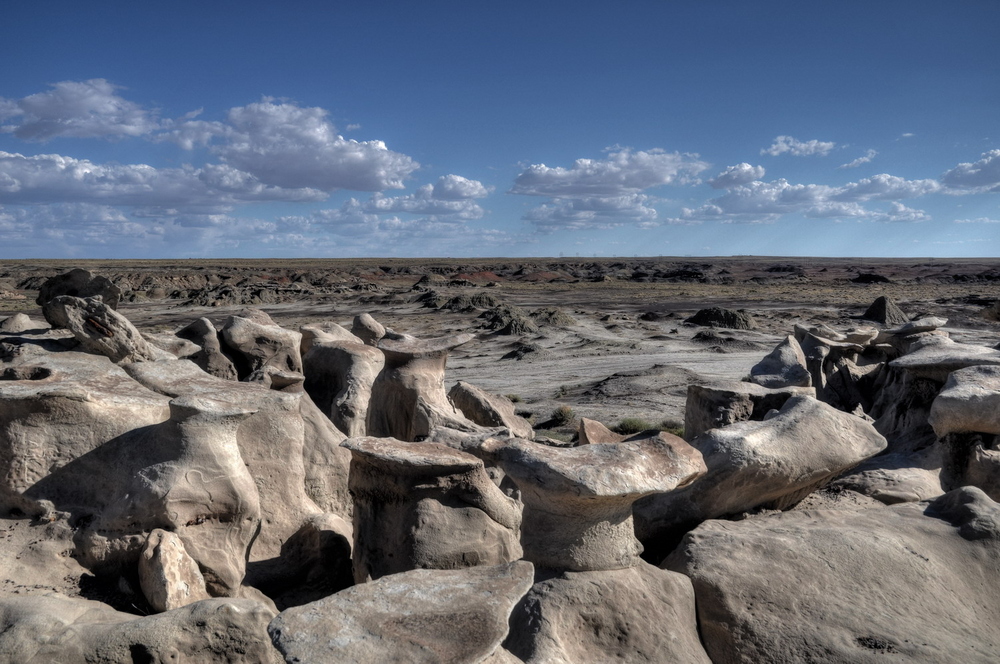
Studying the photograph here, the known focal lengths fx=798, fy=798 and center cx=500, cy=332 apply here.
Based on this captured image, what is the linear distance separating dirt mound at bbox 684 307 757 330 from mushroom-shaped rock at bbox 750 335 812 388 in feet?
49.9

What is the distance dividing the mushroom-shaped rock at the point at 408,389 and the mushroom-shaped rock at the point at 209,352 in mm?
1204

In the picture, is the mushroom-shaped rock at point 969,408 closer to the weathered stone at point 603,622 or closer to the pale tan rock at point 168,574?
the weathered stone at point 603,622

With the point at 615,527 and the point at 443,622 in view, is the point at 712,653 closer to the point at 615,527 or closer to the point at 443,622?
the point at 615,527

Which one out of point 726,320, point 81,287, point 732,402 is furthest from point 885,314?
point 81,287

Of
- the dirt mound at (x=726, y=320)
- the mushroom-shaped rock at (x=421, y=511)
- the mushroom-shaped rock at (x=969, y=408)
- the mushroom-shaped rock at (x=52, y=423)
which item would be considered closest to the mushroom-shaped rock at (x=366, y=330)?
the mushroom-shaped rock at (x=52, y=423)

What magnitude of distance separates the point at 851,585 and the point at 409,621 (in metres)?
1.97

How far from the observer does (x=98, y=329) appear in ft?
15.2

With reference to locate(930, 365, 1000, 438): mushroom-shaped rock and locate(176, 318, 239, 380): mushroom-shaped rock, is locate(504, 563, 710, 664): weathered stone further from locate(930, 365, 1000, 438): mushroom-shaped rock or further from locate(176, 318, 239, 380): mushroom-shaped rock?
locate(176, 318, 239, 380): mushroom-shaped rock

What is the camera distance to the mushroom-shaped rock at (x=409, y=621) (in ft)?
6.69

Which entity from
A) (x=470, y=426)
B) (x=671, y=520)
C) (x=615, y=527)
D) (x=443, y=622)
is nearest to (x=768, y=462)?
(x=671, y=520)

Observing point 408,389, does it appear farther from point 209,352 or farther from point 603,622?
point 603,622

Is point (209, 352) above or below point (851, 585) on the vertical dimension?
above

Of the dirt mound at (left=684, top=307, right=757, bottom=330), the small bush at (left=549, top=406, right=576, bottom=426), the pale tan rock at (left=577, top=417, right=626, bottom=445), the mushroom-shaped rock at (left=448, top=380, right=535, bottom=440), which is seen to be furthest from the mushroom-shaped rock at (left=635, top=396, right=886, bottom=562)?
the dirt mound at (left=684, top=307, right=757, bottom=330)

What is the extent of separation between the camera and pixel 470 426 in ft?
15.4
